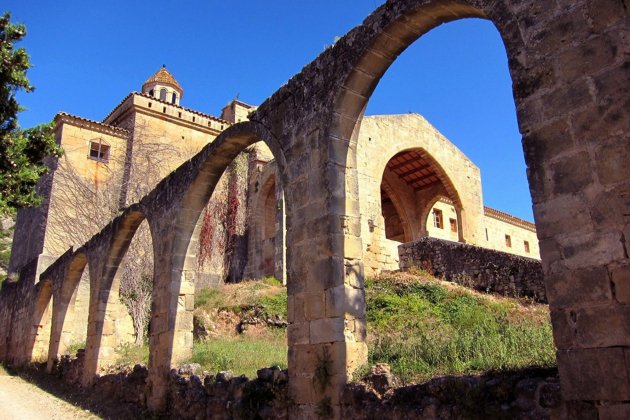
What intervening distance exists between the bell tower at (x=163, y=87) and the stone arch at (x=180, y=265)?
A: 18291 mm

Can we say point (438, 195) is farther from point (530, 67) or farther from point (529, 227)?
point (530, 67)

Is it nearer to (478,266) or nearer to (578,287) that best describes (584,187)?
(578,287)

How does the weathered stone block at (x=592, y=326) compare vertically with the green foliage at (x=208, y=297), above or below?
below

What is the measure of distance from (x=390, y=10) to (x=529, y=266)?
23.8ft

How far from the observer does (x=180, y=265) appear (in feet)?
27.3

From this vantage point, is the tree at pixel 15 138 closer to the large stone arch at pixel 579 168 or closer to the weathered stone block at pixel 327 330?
the weathered stone block at pixel 327 330

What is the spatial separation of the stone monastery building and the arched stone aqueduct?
8141 mm

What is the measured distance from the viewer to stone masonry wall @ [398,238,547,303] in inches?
413

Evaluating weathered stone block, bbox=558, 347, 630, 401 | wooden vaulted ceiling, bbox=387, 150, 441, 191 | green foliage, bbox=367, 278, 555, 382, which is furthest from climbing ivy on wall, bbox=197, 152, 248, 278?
weathered stone block, bbox=558, 347, 630, 401

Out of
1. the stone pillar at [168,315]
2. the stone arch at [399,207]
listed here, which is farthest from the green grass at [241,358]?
the stone arch at [399,207]

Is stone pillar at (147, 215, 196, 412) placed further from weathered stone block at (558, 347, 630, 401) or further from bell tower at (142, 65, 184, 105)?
bell tower at (142, 65, 184, 105)

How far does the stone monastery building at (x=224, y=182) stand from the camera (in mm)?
17125

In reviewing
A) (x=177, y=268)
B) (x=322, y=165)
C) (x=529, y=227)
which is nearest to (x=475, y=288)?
(x=177, y=268)

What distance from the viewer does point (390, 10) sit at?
16.5ft
